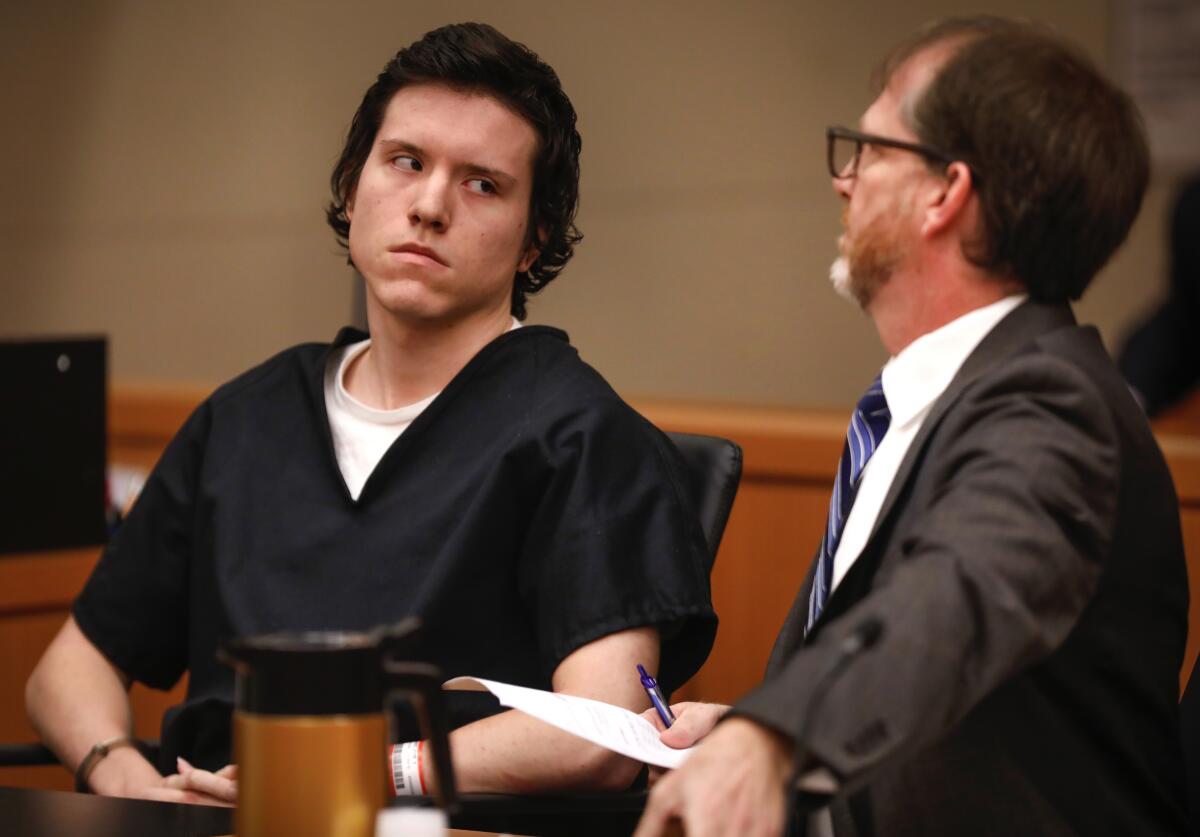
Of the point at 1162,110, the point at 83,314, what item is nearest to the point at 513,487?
the point at 1162,110

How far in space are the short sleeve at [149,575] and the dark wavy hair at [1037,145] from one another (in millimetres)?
1011

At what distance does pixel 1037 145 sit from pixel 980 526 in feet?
1.32

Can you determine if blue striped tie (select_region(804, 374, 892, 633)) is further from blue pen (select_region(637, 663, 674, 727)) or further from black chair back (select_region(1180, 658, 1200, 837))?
black chair back (select_region(1180, 658, 1200, 837))

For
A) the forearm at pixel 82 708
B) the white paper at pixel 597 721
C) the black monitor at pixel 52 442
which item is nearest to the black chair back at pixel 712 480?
the white paper at pixel 597 721

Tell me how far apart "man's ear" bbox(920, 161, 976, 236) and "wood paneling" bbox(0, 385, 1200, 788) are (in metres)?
1.02

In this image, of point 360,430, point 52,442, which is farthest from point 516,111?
point 52,442

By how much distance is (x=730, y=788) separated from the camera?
3.16 ft

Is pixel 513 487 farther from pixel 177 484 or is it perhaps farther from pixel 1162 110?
pixel 1162 110

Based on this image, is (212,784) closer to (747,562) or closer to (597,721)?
(597,721)

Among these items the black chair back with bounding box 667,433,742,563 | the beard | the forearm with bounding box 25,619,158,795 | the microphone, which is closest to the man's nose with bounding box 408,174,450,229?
the black chair back with bounding box 667,433,742,563

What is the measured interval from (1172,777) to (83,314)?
418 cm

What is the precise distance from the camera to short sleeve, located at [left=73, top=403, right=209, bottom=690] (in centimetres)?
189

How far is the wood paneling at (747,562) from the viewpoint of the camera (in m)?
2.50

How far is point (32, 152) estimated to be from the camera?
4.92 metres
